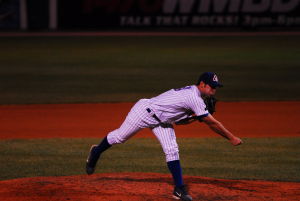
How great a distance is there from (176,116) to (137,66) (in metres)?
15.2

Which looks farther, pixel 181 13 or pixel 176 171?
pixel 181 13

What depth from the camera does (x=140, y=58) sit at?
2473 centimetres

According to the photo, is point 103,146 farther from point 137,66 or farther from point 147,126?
point 137,66

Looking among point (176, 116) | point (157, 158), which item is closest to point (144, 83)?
point (157, 158)

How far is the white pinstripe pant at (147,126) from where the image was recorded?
7.67 m

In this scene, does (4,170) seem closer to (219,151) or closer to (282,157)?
(219,151)

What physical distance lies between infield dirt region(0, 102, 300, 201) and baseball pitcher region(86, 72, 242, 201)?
0.44 metres

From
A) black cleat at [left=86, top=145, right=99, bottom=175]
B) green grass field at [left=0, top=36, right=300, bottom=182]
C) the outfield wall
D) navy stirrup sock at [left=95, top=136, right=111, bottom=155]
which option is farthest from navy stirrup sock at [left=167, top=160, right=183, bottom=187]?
the outfield wall

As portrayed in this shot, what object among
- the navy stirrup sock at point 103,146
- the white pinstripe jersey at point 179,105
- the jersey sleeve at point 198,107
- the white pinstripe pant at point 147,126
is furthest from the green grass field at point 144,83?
the jersey sleeve at point 198,107

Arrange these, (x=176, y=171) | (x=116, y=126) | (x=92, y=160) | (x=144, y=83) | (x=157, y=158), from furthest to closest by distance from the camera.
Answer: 1. (x=144, y=83)
2. (x=116, y=126)
3. (x=157, y=158)
4. (x=92, y=160)
5. (x=176, y=171)

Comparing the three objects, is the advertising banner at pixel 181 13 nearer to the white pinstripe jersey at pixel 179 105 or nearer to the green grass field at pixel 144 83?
the green grass field at pixel 144 83

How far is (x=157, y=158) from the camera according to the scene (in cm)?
1048

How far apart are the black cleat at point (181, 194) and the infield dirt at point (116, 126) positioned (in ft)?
0.37

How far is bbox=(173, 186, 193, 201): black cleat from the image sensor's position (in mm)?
7526
